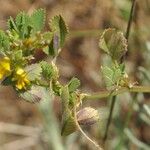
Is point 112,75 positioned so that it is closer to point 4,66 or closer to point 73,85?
point 73,85

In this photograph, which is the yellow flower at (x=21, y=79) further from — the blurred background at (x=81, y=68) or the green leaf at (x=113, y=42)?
the blurred background at (x=81, y=68)

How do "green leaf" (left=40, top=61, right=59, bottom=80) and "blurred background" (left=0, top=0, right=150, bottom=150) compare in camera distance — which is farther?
"blurred background" (left=0, top=0, right=150, bottom=150)

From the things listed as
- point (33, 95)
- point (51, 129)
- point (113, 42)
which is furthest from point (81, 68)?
point (33, 95)

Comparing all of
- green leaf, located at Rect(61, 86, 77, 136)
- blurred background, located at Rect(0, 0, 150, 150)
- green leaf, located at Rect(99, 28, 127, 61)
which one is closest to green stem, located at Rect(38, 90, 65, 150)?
blurred background, located at Rect(0, 0, 150, 150)

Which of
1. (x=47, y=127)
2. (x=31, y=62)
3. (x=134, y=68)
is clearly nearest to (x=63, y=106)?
(x=31, y=62)

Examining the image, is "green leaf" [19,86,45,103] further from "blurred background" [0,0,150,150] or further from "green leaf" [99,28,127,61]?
"blurred background" [0,0,150,150]

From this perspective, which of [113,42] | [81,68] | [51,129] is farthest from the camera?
[81,68]
